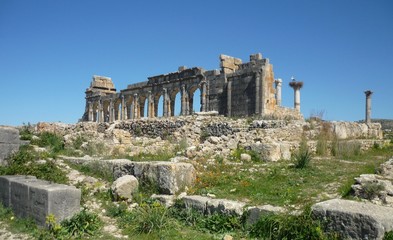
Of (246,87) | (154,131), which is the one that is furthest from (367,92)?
(154,131)

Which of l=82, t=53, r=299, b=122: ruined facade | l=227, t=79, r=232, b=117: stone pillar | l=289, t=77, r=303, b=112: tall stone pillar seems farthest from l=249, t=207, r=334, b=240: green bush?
l=289, t=77, r=303, b=112: tall stone pillar

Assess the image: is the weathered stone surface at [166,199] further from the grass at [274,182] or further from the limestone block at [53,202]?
the limestone block at [53,202]

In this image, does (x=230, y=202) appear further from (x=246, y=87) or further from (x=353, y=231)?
(x=246, y=87)

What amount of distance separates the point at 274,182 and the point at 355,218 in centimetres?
273

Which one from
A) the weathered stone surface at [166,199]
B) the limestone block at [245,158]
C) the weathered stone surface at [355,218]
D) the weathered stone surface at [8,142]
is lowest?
the weathered stone surface at [166,199]

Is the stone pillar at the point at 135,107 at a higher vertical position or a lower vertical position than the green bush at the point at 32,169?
higher

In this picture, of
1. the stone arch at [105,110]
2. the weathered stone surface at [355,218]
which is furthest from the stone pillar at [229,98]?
the weathered stone surface at [355,218]

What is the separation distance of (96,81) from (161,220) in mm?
31764

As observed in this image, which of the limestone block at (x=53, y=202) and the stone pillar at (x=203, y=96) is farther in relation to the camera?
the stone pillar at (x=203, y=96)

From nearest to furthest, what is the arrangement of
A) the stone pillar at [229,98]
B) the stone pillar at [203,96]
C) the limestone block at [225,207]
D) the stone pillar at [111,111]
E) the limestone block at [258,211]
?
the limestone block at [258,211] → the limestone block at [225,207] → the stone pillar at [229,98] → the stone pillar at [203,96] → the stone pillar at [111,111]

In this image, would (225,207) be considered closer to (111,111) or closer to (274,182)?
(274,182)

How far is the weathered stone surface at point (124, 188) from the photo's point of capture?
7215 mm

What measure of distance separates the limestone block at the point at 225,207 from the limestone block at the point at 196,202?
0.30 feet

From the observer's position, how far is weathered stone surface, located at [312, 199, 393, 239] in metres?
4.22
